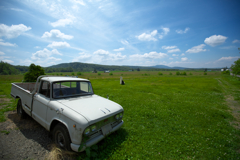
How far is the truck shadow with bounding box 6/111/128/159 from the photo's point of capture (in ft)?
11.4

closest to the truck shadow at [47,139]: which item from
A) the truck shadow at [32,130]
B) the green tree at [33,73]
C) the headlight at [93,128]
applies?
the truck shadow at [32,130]

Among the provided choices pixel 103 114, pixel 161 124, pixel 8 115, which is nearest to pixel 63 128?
pixel 103 114

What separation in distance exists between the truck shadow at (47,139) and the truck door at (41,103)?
2.40ft

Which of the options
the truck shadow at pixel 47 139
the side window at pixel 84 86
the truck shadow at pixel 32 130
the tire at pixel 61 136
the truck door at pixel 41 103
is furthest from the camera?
the side window at pixel 84 86

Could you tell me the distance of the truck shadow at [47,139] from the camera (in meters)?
3.46

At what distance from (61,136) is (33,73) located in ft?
61.2

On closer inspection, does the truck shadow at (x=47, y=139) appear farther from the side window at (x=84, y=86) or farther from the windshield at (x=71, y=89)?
the side window at (x=84, y=86)

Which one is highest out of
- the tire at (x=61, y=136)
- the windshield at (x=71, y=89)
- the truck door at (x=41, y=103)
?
the windshield at (x=71, y=89)

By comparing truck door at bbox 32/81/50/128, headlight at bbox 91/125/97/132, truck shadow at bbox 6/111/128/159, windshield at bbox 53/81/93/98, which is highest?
windshield at bbox 53/81/93/98

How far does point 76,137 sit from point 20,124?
4.56m

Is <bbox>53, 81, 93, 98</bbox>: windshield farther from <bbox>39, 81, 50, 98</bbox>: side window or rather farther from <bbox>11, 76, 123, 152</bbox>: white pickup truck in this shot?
<bbox>39, 81, 50, 98</bbox>: side window

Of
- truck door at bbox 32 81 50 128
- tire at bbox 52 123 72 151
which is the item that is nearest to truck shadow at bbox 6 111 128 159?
tire at bbox 52 123 72 151

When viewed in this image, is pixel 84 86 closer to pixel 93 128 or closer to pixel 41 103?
pixel 41 103

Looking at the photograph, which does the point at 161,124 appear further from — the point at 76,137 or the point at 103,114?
the point at 76,137
